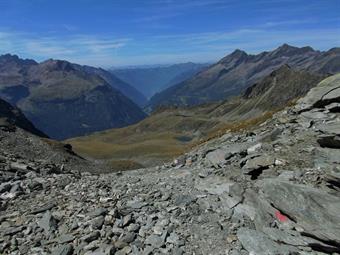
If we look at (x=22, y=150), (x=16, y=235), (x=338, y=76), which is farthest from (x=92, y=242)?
(x=22, y=150)

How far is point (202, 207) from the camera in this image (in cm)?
2005

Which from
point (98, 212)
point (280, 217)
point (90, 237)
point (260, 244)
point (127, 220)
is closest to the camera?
point (260, 244)

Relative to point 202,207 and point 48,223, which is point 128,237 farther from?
point 48,223

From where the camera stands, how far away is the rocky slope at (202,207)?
688 inches

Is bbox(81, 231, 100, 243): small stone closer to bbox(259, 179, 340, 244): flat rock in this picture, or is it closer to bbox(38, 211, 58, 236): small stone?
bbox(38, 211, 58, 236): small stone

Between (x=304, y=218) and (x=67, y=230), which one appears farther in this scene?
(x=67, y=230)

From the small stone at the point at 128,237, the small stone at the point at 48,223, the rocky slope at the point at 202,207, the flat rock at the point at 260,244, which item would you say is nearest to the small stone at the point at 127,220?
the rocky slope at the point at 202,207

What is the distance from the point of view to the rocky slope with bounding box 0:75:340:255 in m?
17.5

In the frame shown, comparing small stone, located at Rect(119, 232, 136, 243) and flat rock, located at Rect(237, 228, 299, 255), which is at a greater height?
flat rock, located at Rect(237, 228, 299, 255)

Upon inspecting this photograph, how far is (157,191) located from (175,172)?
194 inches

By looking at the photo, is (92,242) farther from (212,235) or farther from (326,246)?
(326,246)

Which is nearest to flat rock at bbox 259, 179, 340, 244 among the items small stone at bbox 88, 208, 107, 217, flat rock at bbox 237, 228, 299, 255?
flat rock at bbox 237, 228, 299, 255

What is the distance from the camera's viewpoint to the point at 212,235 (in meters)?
18.0

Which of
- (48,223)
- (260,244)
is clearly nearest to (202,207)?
(260,244)
